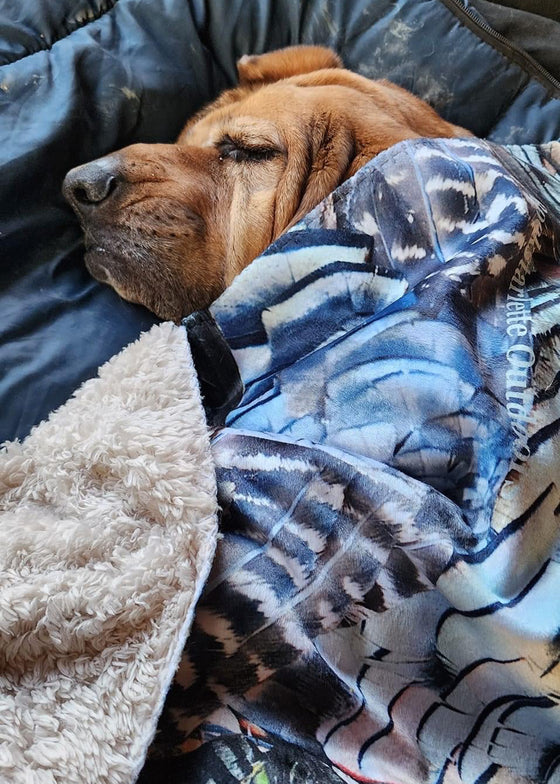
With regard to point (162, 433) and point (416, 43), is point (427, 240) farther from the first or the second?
point (416, 43)

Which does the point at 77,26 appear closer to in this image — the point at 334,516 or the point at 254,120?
the point at 254,120

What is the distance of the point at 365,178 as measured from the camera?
1.00 m

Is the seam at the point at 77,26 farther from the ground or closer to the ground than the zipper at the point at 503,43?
closer to the ground

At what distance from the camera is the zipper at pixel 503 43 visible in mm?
1490

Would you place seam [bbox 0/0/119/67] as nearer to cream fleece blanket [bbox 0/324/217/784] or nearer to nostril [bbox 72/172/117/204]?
nostril [bbox 72/172/117/204]

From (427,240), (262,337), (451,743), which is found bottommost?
(451,743)

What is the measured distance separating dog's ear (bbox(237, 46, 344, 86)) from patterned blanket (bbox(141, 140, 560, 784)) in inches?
30.5

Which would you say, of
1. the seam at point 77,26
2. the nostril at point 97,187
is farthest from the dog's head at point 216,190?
the seam at point 77,26

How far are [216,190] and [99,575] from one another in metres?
0.74

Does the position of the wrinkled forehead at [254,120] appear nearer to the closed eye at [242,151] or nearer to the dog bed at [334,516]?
the closed eye at [242,151]

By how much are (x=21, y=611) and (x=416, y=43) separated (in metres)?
1.40

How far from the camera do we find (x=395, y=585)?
2.52 feet

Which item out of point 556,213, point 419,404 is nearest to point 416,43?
point 556,213

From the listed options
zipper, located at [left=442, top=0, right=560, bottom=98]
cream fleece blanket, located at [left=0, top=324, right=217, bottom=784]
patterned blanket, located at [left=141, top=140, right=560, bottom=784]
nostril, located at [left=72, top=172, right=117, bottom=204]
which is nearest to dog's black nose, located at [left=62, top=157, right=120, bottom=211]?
nostril, located at [left=72, top=172, right=117, bottom=204]
